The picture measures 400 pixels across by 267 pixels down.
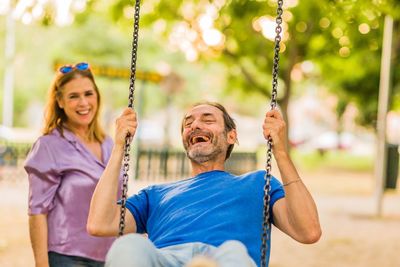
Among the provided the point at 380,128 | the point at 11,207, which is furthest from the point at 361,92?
the point at 11,207

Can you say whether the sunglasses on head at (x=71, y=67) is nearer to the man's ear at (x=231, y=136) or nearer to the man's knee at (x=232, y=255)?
the man's ear at (x=231, y=136)

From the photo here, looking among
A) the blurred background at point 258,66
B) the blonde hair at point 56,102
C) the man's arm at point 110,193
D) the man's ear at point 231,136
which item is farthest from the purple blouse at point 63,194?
the man's ear at point 231,136

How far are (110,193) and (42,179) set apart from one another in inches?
19.7

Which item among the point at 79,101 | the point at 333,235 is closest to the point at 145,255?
the point at 79,101

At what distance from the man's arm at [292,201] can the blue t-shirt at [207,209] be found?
0.37 ft

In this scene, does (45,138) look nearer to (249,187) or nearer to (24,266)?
(249,187)

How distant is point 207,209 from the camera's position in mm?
2906

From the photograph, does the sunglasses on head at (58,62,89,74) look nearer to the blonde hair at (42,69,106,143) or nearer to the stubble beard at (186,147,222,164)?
the blonde hair at (42,69,106,143)

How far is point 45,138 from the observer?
333 centimetres

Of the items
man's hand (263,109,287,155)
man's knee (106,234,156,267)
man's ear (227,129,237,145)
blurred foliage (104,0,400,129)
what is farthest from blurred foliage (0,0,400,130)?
man's knee (106,234,156,267)

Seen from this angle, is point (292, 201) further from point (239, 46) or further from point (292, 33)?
point (239, 46)

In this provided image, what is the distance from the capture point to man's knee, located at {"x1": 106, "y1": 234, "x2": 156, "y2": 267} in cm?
239

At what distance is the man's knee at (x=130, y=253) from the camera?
7.84 feet

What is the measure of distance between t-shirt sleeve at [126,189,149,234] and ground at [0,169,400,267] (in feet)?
15.4
